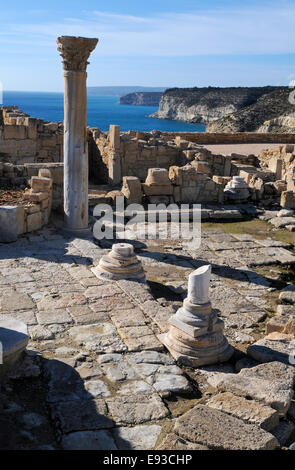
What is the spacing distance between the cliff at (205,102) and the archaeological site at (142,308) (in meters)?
64.4

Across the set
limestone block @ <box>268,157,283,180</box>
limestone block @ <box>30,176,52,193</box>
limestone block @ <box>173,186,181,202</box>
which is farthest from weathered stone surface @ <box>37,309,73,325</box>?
limestone block @ <box>268,157,283,180</box>

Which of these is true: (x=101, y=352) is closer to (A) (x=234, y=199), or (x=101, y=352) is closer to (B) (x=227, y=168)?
(A) (x=234, y=199)

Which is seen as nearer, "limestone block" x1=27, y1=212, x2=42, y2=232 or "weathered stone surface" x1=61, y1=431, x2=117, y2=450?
"weathered stone surface" x1=61, y1=431, x2=117, y2=450

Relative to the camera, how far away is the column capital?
9594 mm

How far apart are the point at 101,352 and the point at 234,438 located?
2.14 meters

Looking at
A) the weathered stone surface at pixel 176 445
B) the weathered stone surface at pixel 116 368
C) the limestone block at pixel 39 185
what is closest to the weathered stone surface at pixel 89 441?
the weathered stone surface at pixel 176 445

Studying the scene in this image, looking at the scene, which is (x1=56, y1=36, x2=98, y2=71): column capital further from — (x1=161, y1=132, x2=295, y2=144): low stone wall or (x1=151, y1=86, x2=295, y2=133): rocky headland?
(x1=151, y1=86, x2=295, y2=133): rocky headland

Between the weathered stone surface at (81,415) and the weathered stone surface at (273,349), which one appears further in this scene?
the weathered stone surface at (273,349)

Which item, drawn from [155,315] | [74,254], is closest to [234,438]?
[155,315]

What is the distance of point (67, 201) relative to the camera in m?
10.7

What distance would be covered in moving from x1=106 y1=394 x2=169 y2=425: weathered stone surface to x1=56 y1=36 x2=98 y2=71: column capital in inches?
265

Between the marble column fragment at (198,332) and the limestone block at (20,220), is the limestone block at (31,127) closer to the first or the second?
the limestone block at (20,220)

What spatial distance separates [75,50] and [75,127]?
4.59 feet

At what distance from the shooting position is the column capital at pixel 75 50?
959 cm
